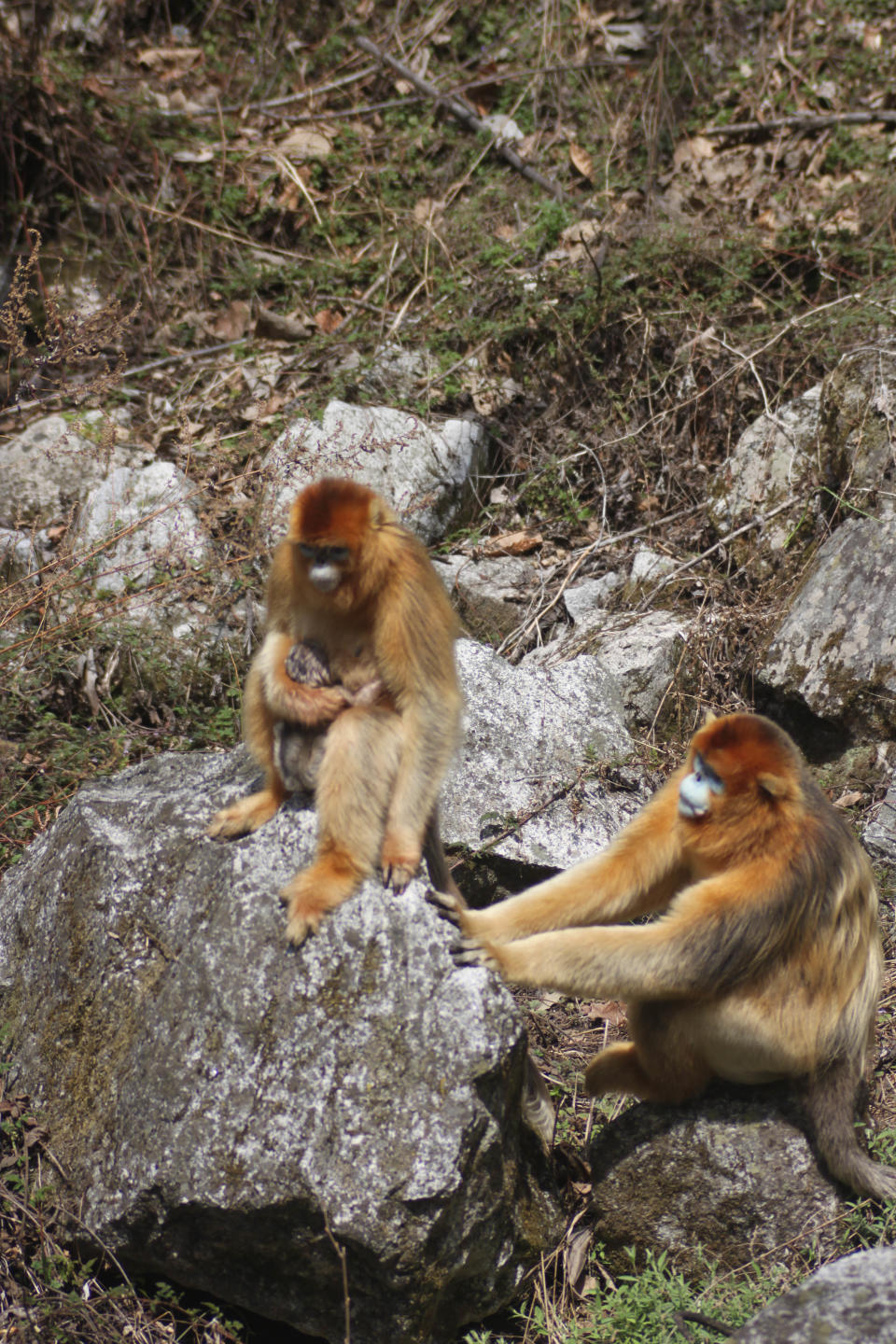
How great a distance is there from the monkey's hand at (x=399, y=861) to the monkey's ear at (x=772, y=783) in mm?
1202

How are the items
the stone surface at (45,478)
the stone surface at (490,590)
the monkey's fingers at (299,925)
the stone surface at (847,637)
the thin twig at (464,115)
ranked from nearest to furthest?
the monkey's fingers at (299,925), the stone surface at (847,637), the stone surface at (490,590), the stone surface at (45,478), the thin twig at (464,115)

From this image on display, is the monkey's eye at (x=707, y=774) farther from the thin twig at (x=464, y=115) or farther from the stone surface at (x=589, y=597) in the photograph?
the thin twig at (x=464, y=115)

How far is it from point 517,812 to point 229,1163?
246 cm

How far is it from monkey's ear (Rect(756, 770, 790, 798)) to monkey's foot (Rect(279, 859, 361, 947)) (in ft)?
4.63

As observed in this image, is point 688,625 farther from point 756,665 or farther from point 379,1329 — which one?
point 379,1329

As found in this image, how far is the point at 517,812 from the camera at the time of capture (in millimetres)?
5539

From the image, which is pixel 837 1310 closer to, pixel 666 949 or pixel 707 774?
pixel 666 949

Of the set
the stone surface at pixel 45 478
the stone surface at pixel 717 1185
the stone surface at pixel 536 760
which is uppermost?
the stone surface at pixel 45 478

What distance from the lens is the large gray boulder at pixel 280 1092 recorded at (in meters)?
3.43

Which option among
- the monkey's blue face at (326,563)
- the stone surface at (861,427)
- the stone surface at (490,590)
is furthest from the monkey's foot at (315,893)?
the stone surface at (861,427)

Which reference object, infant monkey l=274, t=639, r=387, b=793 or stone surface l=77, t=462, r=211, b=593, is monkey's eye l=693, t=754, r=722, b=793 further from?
stone surface l=77, t=462, r=211, b=593

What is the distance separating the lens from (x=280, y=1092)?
11.6 feet

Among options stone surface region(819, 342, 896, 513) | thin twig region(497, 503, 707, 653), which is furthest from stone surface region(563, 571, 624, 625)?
stone surface region(819, 342, 896, 513)

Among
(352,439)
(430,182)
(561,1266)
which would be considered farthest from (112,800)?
(430,182)
